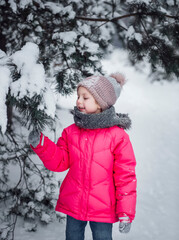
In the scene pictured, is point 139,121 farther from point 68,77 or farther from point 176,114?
point 68,77

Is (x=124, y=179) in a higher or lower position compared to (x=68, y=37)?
lower

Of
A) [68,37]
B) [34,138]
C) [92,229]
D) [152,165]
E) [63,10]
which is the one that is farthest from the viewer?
[152,165]

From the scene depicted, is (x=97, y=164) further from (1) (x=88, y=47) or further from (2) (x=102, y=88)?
(1) (x=88, y=47)

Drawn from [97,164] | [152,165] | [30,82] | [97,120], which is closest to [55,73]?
[97,120]

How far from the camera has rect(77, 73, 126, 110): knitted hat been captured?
1.65 m

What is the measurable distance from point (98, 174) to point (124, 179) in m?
0.20

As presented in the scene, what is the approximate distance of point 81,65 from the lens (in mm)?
2252

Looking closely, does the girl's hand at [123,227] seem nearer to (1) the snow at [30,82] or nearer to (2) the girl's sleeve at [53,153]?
(2) the girl's sleeve at [53,153]

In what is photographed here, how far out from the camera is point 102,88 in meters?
1.68

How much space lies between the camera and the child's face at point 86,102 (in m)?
1.68

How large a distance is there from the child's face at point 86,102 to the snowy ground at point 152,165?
0.64 metres

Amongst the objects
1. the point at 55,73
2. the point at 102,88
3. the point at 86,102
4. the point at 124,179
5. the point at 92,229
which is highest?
the point at 55,73

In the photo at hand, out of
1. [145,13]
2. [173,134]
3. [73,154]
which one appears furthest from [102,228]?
[173,134]

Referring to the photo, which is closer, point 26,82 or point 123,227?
point 26,82
